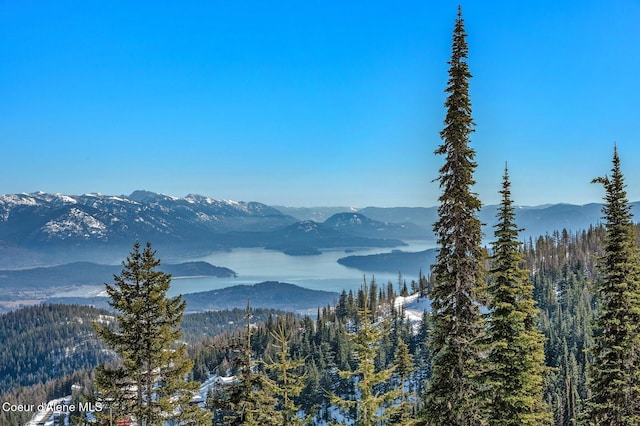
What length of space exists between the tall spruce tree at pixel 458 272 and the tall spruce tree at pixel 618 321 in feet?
22.7

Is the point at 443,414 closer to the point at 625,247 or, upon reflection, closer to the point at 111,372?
the point at 625,247

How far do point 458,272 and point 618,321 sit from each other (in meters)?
8.14

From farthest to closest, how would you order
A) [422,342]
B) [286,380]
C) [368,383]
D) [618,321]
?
1. [422,342]
2. [618,321]
3. [286,380]
4. [368,383]

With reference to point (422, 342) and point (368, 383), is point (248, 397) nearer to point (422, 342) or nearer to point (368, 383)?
point (368, 383)

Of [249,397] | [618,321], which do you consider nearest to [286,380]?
[249,397]

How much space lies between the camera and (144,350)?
1886 centimetres

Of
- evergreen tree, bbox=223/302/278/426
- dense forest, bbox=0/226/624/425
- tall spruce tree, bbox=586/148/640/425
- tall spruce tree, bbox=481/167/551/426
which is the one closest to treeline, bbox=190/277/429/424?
evergreen tree, bbox=223/302/278/426

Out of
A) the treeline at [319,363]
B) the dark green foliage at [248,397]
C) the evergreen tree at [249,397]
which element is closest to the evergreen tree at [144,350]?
the treeline at [319,363]

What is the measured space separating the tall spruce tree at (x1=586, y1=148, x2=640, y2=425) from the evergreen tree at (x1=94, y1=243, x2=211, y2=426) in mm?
17672

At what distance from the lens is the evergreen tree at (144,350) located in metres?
18.5

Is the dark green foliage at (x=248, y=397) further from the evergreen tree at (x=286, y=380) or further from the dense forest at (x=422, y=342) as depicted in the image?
the dense forest at (x=422, y=342)

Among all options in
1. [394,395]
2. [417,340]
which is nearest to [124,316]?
[394,395]

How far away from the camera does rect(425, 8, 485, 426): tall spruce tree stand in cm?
1839

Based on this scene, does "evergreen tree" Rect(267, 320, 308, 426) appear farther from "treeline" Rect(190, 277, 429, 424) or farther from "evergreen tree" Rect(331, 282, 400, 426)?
"evergreen tree" Rect(331, 282, 400, 426)
